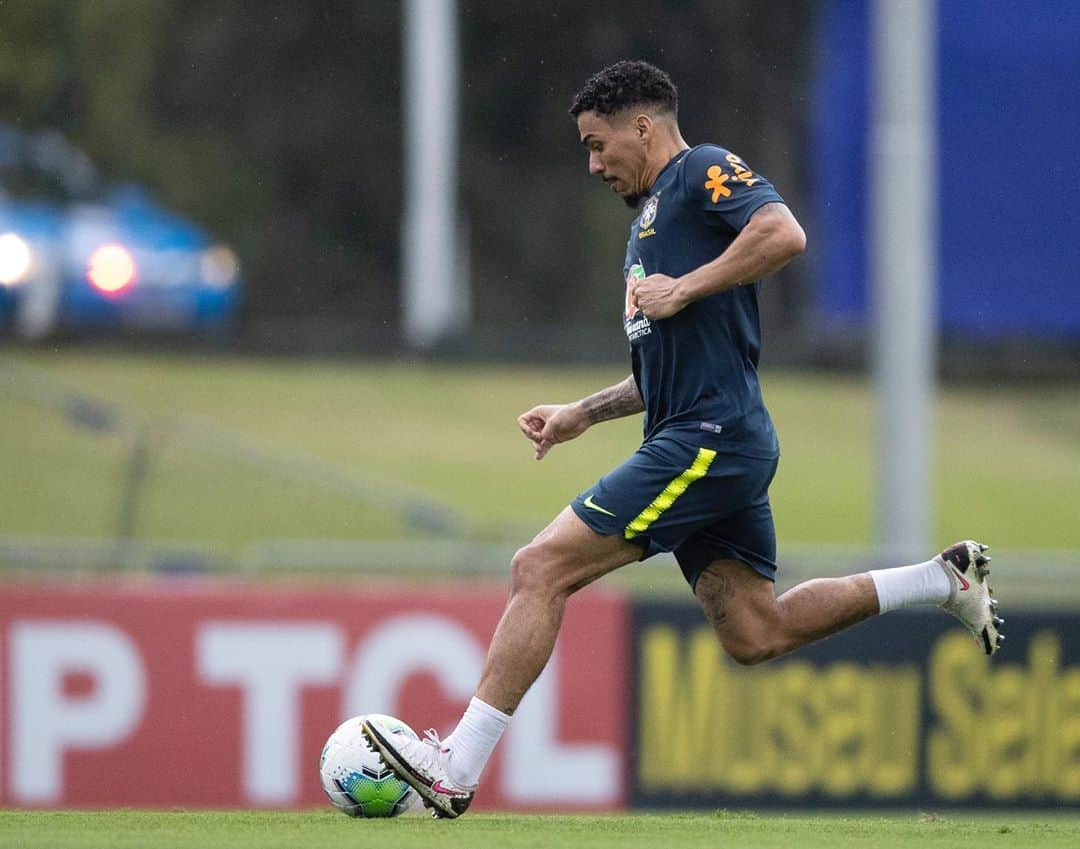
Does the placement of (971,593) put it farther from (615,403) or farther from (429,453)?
(429,453)

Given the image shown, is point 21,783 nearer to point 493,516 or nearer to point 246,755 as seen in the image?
point 246,755

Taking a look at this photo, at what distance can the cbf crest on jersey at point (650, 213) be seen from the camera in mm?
7039

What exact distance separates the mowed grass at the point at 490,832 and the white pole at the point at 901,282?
5677 mm

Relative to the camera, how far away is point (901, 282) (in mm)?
13391

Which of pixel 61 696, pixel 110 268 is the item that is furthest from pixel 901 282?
pixel 110 268

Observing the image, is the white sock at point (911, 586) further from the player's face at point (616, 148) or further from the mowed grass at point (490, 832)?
the player's face at point (616, 148)

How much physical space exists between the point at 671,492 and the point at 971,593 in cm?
130

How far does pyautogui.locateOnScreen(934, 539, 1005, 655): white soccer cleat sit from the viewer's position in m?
7.46

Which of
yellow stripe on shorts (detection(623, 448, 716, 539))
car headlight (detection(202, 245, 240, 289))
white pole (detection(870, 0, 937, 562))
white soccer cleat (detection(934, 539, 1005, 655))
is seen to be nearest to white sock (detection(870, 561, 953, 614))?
white soccer cleat (detection(934, 539, 1005, 655))

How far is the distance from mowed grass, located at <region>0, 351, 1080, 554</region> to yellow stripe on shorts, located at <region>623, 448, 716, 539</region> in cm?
771

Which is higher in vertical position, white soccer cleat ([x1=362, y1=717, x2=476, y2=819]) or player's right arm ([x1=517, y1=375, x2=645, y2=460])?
player's right arm ([x1=517, y1=375, x2=645, y2=460])

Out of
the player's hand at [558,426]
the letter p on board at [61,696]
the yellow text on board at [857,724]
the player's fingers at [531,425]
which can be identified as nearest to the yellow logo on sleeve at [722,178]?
the player's hand at [558,426]

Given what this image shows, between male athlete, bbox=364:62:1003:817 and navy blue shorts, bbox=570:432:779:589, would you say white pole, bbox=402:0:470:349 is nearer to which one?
male athlete, bbox=364:62:1003:817

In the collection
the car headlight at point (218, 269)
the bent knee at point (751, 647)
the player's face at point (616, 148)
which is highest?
the car headlight at point (218, 269)
